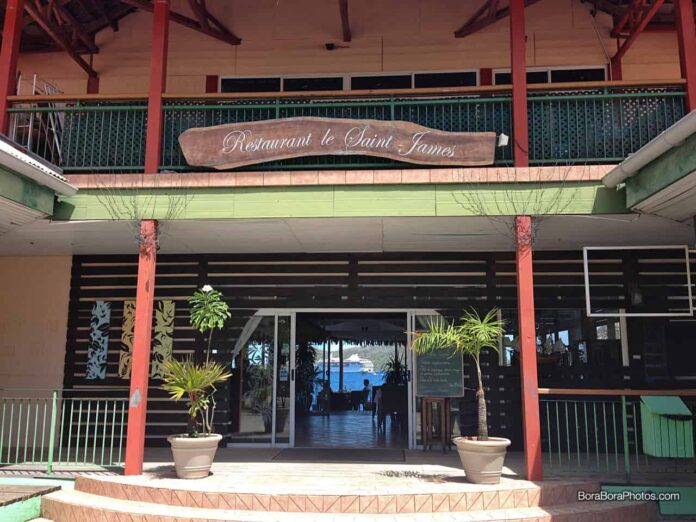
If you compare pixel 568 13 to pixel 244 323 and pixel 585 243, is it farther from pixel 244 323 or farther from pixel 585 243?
pixel 244 323

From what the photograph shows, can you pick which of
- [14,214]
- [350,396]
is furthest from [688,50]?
[350,396]

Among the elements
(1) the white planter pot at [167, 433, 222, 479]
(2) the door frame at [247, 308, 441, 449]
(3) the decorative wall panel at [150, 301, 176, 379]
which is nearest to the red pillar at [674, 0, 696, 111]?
(2) the door frame at [247, 308, 441, 449]

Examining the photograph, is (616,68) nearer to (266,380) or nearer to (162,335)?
(266,380)

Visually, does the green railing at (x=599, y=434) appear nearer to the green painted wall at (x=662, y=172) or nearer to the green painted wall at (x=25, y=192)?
the green painted wall at (x=662, y=172)

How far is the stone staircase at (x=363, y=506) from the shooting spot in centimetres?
612

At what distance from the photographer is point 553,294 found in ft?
31.9

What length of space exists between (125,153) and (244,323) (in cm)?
345

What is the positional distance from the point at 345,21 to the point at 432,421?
6510 millimetres

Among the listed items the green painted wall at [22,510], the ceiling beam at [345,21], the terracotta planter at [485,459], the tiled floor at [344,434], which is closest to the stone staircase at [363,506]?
the terracotta planter at [485,459]

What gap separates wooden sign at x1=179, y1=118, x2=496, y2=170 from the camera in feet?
24.3

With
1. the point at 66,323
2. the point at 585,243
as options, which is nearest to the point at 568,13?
the point at 585,243

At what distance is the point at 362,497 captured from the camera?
6242 mm

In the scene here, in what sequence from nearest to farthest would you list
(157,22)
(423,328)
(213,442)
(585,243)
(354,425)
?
1. (213,442)
2. (157,22)
3. (585,243)
4. (423,328)
5. (354,425)
